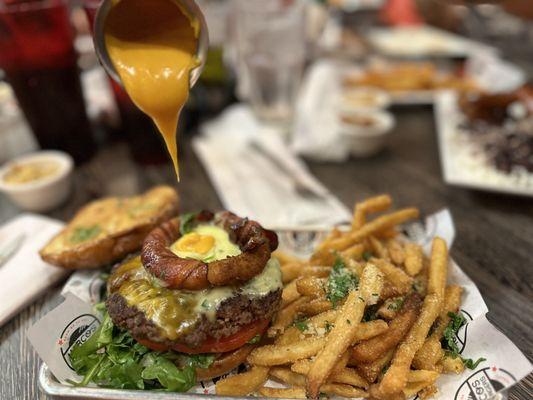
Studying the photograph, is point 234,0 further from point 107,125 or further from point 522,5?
point 522,5

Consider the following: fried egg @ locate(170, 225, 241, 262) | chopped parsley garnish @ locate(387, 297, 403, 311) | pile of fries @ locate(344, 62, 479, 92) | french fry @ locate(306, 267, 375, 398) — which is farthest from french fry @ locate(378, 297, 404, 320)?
pile of fries @ locate(344, 62, 479, 92)

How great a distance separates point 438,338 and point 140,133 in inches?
112

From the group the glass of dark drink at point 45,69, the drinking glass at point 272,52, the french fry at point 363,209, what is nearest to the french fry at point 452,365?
the french fry at point 363,209

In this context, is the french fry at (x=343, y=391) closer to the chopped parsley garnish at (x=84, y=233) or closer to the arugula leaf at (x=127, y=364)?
the arugula leaf at (x=127, y=364)

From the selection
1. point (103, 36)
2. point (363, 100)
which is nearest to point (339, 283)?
point (103, 36)

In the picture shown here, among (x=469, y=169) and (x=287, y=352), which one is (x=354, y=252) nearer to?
(x=287, y=352)

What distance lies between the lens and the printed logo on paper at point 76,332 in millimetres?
1768

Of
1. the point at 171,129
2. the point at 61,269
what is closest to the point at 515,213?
the point at 171,129

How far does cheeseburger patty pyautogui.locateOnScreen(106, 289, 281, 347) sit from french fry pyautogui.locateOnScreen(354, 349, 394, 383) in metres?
0.43

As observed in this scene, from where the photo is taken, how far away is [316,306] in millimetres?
1807

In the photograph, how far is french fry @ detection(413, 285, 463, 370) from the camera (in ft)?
5.39

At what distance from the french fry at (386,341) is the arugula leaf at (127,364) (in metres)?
0.60

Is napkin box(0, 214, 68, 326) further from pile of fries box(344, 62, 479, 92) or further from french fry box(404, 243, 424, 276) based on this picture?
pile of fries box(344, 62, 479, 92)

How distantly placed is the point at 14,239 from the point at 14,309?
0.64m
